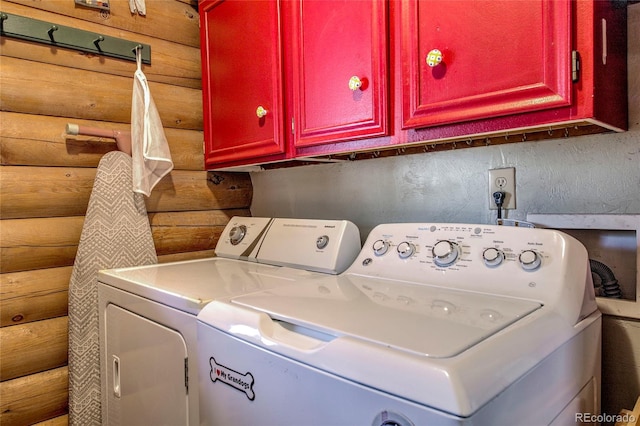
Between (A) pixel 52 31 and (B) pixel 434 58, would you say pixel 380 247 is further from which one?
(A) pixel 52 31

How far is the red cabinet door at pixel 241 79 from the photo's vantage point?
1528 millimetres

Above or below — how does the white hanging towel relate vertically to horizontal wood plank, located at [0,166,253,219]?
above

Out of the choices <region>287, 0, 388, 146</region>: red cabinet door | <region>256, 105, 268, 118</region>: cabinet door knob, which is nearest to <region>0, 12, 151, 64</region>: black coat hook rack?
<region>256, 105, 268, 118</region>: cabinet door knob

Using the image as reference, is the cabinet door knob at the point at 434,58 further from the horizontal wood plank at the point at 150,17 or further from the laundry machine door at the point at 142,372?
the horizontal wood plank at the point at 150,17

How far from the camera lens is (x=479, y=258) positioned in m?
1.08

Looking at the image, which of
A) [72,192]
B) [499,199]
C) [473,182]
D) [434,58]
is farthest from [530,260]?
[72,192]

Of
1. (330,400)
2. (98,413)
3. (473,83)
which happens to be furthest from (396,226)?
(98,413)

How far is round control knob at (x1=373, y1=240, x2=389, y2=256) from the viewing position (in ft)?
4.23

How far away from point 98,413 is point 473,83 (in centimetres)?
174

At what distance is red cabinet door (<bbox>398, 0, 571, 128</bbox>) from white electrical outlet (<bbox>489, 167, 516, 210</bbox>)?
1.16 ft

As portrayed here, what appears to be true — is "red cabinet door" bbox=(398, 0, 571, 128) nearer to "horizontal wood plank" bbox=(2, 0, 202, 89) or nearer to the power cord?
the power cord

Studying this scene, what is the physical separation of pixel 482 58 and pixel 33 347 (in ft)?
5.89

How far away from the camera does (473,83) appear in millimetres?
1020

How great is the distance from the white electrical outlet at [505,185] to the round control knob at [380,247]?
0.36 metres
